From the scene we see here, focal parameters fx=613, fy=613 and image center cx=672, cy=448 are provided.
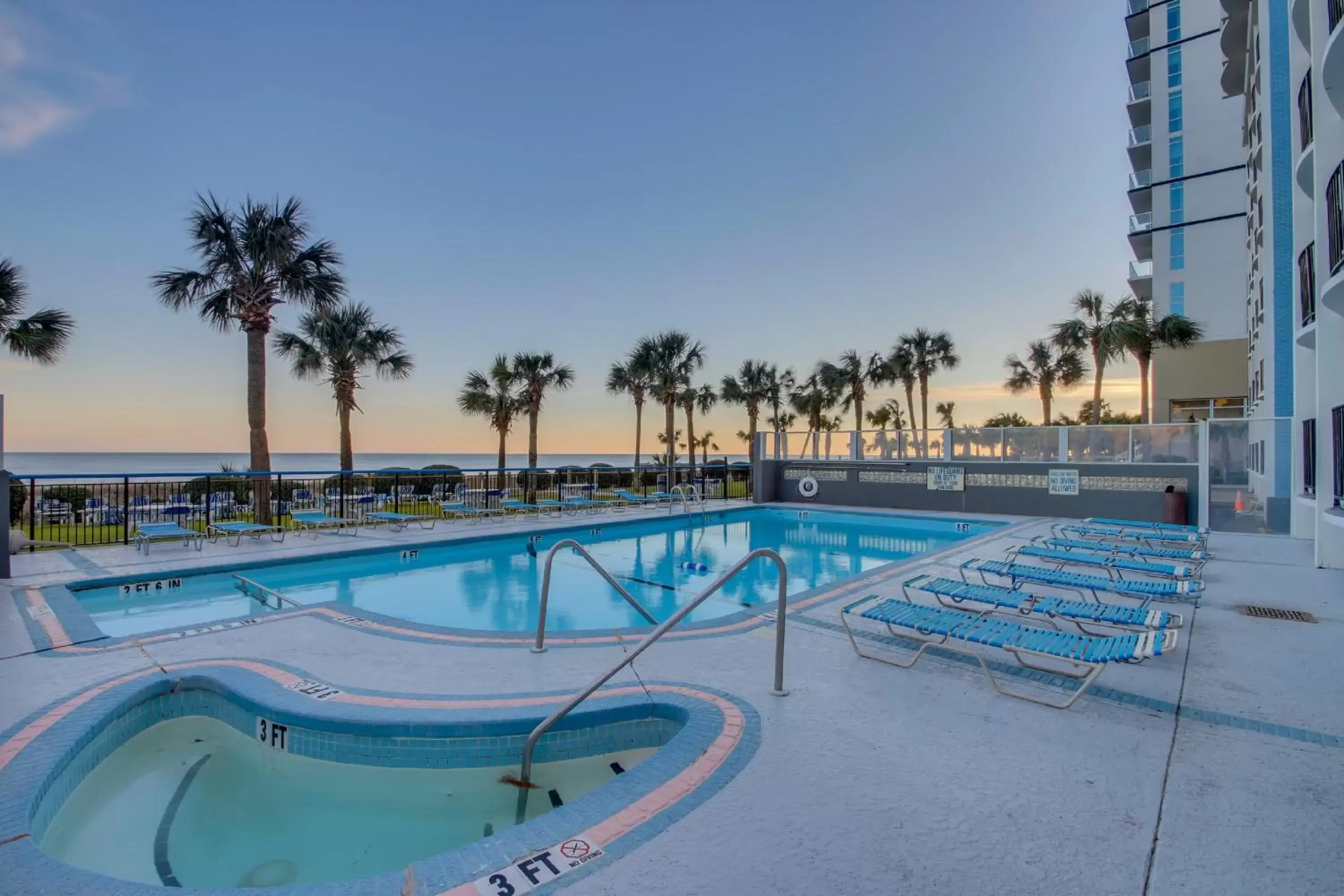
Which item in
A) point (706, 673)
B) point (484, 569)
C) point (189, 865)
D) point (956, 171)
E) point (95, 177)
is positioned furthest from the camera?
point (956, 171)

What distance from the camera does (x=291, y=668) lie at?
4414 mm

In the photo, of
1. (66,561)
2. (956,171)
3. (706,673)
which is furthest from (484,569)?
(956,171)

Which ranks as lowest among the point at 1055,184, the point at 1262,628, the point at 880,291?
the point at 1262,628

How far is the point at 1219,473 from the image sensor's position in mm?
12750

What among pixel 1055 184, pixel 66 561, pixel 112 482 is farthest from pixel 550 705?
pixel 1055 184

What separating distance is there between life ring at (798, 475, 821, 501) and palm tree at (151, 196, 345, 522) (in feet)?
45.7

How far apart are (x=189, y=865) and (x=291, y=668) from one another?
1.67 m

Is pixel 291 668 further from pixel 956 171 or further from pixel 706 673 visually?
pixel 956 171

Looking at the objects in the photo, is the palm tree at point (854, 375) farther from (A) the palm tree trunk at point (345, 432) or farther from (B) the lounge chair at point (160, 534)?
(B) the lounge chair at point (160, 534)

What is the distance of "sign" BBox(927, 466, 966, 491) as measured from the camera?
649 inches

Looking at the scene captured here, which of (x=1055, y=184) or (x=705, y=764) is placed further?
(x=1055, y=184)

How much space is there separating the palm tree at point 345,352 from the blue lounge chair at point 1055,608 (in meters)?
18.1

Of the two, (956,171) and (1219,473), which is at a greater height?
(956,171)

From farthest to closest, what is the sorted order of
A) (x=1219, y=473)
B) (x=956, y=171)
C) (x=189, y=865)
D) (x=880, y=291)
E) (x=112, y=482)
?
(x=880, y=291) → (x=956, y=171) → (x=1219, y=473) → (x=112, y=482) → (x=189, y=865)
